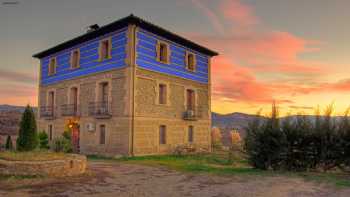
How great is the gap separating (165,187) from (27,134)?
7.04 meters

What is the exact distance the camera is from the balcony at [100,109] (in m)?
18.4

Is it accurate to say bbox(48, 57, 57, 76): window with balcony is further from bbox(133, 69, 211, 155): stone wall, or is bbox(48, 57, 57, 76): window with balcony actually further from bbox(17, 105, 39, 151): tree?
bbox(17, 105, 39, 151): tree

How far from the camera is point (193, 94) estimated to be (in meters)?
22.6

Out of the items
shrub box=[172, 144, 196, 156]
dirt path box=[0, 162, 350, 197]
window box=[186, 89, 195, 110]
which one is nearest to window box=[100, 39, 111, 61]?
window box=[186, 89, 195, 110]

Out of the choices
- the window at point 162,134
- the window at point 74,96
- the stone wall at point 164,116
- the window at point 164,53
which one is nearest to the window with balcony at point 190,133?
the stone wall at point 164,116

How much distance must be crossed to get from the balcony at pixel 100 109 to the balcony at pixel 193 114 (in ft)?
19.0

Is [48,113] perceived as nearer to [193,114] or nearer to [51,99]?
[51,99]

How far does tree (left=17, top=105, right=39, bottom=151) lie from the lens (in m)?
12.0

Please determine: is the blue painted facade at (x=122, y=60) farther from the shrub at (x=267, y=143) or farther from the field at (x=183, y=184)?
the field at (x=183, y=184)

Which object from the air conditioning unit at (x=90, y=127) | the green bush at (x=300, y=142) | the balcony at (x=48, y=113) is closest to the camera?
the green bush at (x=300, y=142)

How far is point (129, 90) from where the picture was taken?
17469mm

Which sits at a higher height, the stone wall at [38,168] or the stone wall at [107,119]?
the stone wall at [107,119]

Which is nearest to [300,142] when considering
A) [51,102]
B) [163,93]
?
[163,93]

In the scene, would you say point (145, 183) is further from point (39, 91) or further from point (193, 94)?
point (39, 91)
